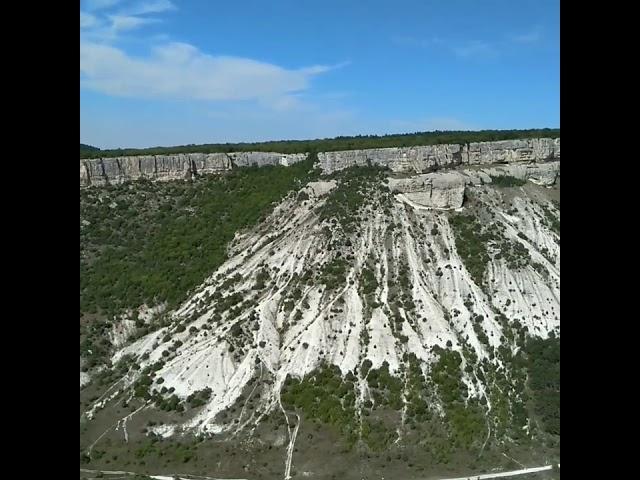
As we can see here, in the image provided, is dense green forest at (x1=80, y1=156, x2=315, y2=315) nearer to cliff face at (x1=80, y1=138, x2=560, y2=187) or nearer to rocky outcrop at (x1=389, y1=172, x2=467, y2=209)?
cliff face at (x1=80, y1=138, x2=560, y2=187)

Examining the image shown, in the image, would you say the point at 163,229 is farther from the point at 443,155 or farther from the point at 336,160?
the point at 443,155

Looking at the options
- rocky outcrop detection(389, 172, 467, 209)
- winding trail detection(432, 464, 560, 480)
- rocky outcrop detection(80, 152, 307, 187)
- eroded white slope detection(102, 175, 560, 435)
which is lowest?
winding trail detection(432, 464, 560, 480)

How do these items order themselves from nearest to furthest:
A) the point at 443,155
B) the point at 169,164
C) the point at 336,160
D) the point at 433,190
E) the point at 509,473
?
the point at 509,473 → the point at 433,190 → the point at 443,155 → the point at 336,160 → the point at 169,164

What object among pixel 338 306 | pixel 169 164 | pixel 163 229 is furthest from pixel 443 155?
pixel 169 164

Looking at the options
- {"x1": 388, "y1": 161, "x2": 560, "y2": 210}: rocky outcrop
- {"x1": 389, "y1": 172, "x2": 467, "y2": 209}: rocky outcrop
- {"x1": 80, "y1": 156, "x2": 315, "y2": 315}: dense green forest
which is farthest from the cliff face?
{"x1": 389, "y1": 172, "x2": 467, "y2": 209}: rocky outcrop

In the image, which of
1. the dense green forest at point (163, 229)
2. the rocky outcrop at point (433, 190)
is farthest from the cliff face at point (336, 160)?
the rocky outcrop at point (433, 190)

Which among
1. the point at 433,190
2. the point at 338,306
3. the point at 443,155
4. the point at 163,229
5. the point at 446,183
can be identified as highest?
the point at 443,155

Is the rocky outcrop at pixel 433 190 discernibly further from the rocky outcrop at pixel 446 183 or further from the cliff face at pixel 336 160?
the cliff face at pixel 336 160

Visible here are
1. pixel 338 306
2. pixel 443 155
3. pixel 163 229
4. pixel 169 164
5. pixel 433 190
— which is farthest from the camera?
pixel 169 164
